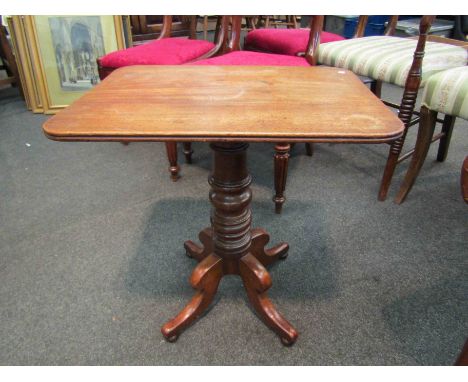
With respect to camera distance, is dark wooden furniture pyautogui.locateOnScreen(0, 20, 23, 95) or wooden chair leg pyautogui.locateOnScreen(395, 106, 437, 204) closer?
wooden chair leg pyautogui.locateOnScreen(395, 106, 437, 204)

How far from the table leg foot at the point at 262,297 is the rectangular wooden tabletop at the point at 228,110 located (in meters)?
0.46

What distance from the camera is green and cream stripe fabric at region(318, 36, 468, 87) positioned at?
1.43m

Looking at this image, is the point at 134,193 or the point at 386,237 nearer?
the point at 386,237

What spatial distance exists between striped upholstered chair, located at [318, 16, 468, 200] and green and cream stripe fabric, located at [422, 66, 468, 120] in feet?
0.21

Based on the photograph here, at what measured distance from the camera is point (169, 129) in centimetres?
63

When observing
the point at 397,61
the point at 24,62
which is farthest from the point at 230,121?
the point at 24,62

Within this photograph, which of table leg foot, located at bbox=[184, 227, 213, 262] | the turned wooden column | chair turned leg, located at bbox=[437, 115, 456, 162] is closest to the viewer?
the turned wooden column

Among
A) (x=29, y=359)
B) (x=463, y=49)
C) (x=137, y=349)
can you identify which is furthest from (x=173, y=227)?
(x=463, y=49)

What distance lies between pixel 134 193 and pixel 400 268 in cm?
113

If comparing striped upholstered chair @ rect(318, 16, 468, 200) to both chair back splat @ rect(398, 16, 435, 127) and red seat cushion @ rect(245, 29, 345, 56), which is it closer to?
chair back splat @ rect(398, 16, 435, 127)

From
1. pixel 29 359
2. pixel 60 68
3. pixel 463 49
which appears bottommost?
pixel 29 359

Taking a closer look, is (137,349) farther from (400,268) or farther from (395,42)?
(395,42)

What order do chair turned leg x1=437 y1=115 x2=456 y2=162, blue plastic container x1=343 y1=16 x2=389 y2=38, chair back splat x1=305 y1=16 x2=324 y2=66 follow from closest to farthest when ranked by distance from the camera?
chair back splat x1=305 y1=16 x2=324 y2=66 < chair turned leg x1=437 y1=115 x2=456 y2=162 < blue plastic container x1=343 y1=16 x2=389 y2=38

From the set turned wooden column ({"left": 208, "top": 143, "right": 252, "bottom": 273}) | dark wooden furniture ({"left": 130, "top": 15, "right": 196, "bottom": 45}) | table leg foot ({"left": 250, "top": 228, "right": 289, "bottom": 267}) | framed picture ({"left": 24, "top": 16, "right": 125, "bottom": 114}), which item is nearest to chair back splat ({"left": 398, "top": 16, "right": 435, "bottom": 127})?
table leg foot ({"left": 250, "top": 228, "right": 289, "bottom": 267})
